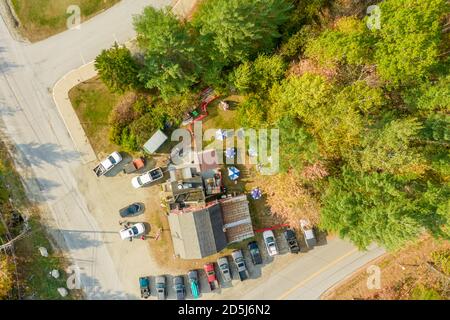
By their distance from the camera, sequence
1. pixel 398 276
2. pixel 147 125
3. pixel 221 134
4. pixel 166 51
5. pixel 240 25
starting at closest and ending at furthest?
pixel 240 25 → pixel 166 51 → pixel 147 125 → pixel 221 134 → pixel 398 276

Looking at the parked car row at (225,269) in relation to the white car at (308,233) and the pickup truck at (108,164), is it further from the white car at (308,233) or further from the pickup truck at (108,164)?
the pickup truck at (108,164)

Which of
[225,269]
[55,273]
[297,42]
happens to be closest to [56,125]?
[55,273]

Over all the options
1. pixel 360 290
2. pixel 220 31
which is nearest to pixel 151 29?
pixel 220 31

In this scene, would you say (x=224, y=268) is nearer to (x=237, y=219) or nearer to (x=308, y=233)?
(x=237, y=219)

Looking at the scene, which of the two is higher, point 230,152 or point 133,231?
point 230,152
